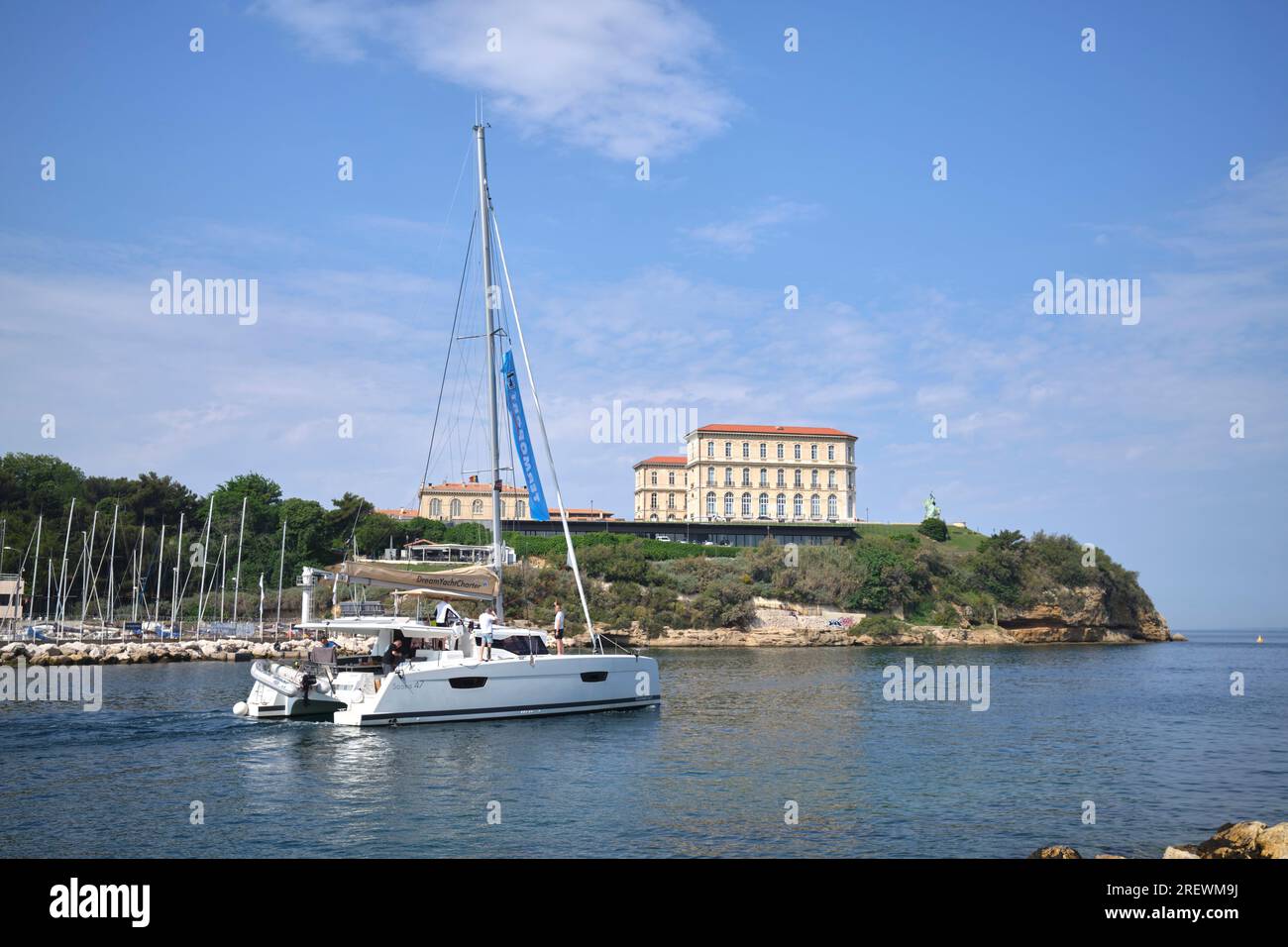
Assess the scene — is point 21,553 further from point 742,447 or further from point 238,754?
point 742,447

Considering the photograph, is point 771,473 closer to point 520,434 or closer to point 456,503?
point 456,503

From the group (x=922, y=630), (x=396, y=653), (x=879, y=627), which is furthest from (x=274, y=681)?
(x=922, y=630)

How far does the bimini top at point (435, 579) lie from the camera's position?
25.8 meters

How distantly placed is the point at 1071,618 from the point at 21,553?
83.1m

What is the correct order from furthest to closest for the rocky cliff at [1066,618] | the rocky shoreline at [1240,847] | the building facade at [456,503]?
the building facade at [456,503]
the rocky cliff at [1066,618]
the rocky shoreline at [1240,847]

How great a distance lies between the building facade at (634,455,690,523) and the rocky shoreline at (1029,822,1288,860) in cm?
12154

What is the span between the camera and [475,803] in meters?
16.7

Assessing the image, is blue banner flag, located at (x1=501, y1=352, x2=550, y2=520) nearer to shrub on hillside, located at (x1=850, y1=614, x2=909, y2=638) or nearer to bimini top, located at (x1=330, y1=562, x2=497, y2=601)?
bimini top, located at (x1=330, y1=562, x2=497, y2=601)

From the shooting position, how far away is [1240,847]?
12.3 metres

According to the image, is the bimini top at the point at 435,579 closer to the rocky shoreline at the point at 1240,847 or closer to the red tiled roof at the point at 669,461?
the rocky shoreline at the point at 1240,847

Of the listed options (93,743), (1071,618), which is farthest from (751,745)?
(1071,618)

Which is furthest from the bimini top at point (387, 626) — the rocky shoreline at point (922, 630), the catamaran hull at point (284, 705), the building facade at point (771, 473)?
the building facade at point (771, 473)

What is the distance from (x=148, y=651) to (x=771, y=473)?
290ft

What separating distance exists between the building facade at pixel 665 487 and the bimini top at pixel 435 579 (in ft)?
351
